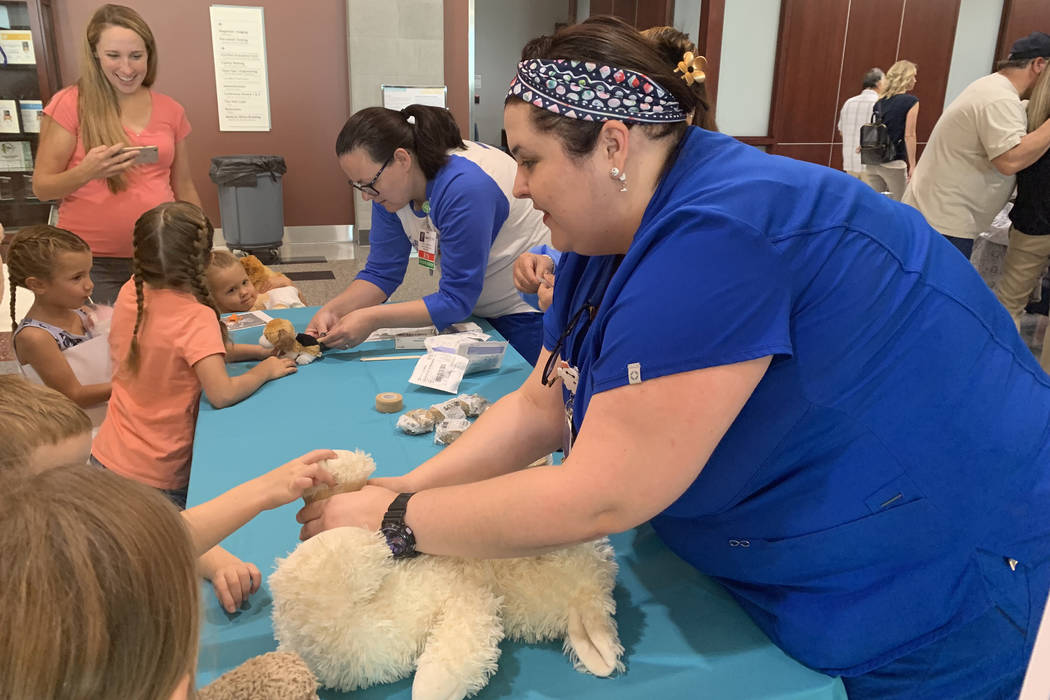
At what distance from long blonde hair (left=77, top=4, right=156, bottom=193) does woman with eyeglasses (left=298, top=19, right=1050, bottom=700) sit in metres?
2.36

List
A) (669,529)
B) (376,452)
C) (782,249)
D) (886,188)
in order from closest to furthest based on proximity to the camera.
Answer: (782,249) < (669,529) < (376,452) < (886,188)

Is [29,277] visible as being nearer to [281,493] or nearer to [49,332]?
[49,332]

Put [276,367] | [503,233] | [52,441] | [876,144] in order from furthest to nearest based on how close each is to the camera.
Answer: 1. [876,144]
2. [503,233]
3. [276,367]
4. [52,441]

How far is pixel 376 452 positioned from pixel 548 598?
73 cm

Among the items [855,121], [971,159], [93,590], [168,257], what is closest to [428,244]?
[168,257]

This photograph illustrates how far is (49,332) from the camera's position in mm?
2289

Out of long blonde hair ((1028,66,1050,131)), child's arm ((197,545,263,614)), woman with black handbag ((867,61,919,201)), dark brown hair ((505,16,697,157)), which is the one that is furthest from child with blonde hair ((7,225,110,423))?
woman with black handbag ((867,61,919,201))

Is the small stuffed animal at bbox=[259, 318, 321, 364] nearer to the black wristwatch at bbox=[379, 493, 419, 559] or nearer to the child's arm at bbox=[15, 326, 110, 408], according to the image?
the child's arm at bbox=[15, 326, 110, 408]

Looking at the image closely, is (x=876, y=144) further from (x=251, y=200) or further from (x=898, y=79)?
(x=251, y=200)

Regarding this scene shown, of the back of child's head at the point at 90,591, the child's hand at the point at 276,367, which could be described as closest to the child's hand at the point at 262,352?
the child's hand at the point at 276,367

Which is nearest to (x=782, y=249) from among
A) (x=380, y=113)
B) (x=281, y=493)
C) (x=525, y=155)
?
(x=525, y=155)

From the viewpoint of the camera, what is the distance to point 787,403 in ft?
2.98

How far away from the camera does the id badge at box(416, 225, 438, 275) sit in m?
2.58

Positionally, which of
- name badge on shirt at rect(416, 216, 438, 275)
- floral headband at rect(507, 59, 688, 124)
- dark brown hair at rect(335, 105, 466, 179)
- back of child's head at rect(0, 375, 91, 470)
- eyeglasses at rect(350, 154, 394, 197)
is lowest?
back of child's head at rect(0, 375, 91, 470)
